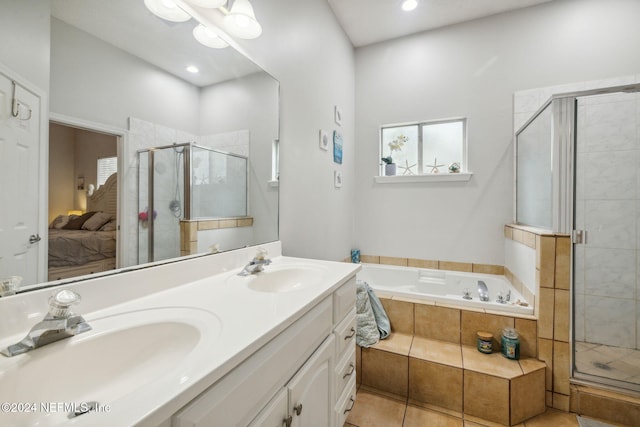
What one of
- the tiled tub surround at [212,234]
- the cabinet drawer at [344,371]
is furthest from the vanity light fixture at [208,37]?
the cabinet drawer at [344,371]

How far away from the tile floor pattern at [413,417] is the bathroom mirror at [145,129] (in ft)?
3.84

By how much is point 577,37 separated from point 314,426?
3328 mm

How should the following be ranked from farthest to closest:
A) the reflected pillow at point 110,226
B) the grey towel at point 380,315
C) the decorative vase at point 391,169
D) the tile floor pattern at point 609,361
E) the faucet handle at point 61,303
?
the decorative vase at point 391,169 < the grey towel at point 380,315 < the tile floor pattern at point 609,361 < the reflected pillow at point 110,226 < the faucet handle at point 61,303

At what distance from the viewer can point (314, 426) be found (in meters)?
0.88

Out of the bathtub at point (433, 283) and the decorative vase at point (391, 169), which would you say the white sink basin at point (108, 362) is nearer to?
the bathtub at point (433, 283)

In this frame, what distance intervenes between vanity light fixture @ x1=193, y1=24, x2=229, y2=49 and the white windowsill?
200 cm

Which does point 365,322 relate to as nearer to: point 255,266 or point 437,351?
point 437,351

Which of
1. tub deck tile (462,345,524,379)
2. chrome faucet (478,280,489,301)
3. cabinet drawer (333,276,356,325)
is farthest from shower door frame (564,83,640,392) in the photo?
cabinet drawer (333,276,356,325)

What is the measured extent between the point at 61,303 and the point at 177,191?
55 cm

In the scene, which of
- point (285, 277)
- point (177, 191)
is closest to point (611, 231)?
point (285, 277)

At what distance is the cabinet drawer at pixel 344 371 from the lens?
43.3 inches

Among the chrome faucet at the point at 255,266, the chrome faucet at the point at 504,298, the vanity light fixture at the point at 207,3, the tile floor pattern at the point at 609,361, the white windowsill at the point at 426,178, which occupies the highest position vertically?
the vanity light fixture at the point at 207,3

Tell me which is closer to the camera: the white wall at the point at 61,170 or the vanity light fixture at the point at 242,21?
the white wall at the point at 61,170

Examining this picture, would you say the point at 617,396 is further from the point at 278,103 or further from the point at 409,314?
the point at 278,103
